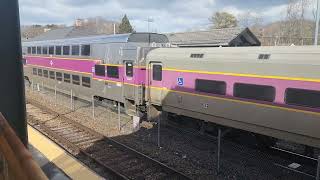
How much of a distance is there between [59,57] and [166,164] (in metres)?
14.8

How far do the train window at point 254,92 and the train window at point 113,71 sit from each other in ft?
23.5

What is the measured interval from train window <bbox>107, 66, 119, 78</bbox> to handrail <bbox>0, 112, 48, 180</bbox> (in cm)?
1376

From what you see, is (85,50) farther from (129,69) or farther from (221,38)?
(221,38)

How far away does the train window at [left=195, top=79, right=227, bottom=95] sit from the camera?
11825 millimetres

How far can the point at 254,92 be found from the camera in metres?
10.8

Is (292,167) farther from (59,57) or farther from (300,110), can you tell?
(59,57)

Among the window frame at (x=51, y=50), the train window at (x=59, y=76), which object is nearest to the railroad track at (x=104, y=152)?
the train window at (x=59, y=76)

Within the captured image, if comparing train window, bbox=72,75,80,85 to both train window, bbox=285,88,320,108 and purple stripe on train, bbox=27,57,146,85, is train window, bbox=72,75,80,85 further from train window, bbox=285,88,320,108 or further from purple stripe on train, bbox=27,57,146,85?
train window, bbox=285,88,320,108

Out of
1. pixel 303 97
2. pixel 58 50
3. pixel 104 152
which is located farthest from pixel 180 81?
pixel 58 50

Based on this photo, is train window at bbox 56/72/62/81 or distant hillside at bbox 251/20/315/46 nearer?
train window at bbox 56/72/62/81

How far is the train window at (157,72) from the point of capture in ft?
48.7

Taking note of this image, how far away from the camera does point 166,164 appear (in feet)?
36.4

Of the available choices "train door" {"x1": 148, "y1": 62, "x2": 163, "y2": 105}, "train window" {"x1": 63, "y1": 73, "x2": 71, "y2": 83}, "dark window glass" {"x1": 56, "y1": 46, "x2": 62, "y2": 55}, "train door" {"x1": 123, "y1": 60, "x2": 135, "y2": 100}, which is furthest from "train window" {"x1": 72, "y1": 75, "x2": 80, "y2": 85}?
"train door" {"x1": 148, "y1": 62, "x2": 163, "y2": 105}

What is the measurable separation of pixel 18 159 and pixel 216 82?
10.0 metres
